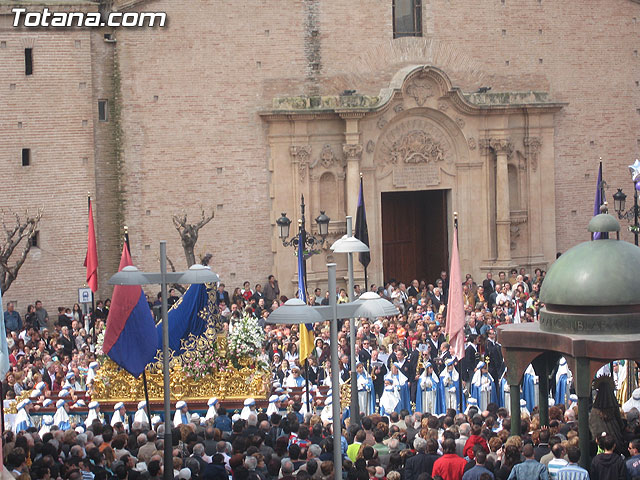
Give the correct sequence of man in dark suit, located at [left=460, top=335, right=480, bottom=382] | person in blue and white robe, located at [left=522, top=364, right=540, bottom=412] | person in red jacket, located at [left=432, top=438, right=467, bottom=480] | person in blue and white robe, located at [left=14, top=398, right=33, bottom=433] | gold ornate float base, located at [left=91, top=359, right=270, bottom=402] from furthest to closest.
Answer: man in dark suit, located at [left=460, top=335, right=480, bottom=382] < person in blue and white robe, located at [left=522, top=364, right=540, bottom=412] < gold ornate float base, located at [left=91, top=359, right=270, bottom=402] < person in blue and white robe, located at [left=14, top=398, right=33, bottom=433] < person in red jacket, located at [left=432, top=438, right=467, bottom=480]

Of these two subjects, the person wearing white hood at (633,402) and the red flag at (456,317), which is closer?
the person wearing white hood at (633,402)

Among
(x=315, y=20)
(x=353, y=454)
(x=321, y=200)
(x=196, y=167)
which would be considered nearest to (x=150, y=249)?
(x=196, y=167)

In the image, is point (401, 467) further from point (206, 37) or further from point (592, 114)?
point (592, 114)

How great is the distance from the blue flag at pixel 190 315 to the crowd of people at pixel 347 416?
64.9 inches

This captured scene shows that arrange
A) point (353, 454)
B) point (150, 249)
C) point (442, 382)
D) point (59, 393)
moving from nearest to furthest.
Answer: point (353, 454) < point (59, 393) < point (442, 382) < point (150, 249)

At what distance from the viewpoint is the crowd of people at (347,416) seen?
582 inches

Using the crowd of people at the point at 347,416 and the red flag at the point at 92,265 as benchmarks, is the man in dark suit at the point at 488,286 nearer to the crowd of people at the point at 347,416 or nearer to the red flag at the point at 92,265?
the crowd of people at the point at 347,416

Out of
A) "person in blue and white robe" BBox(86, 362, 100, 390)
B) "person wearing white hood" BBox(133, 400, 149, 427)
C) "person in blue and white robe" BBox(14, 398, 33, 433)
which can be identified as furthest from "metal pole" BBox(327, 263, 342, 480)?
"person in blue and white robe" BBox(86, 362, 100, 390)

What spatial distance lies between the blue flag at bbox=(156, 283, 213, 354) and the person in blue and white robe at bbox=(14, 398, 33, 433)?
2.60 metres

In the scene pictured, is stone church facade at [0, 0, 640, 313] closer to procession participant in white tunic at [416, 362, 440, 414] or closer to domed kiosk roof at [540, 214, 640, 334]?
procession participant in white tunic at [416, 362, 440, 414]

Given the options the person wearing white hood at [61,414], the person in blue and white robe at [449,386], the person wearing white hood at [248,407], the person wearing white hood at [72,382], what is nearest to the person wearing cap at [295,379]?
the person in blue and white robe at [449,386]

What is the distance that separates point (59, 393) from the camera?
23.0 metres

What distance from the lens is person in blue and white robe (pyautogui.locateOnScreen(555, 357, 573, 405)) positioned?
23938mm

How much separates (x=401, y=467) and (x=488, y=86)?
957 inches
